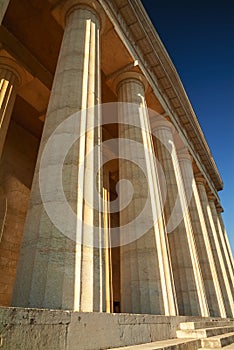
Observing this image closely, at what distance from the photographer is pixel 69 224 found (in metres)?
8.87

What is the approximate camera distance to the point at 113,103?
28609 mm

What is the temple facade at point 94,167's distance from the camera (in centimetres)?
874

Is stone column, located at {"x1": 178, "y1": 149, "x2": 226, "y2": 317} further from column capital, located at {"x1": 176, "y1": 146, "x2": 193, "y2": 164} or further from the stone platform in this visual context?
the stone platform

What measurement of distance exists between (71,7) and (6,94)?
319 inches

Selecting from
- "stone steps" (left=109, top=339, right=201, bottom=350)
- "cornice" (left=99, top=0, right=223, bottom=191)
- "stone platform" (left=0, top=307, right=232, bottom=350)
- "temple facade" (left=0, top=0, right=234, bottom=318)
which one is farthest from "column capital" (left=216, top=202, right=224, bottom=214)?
"stone platform" (left=0, top=307, right=232, bottom=350)

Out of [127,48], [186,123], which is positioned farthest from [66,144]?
[186,123]

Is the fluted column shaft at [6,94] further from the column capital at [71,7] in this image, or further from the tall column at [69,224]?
the tall column at [69,224]

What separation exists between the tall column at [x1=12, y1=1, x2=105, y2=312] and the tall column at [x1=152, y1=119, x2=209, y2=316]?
13678mm

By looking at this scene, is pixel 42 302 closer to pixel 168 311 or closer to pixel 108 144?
pixel 168 311

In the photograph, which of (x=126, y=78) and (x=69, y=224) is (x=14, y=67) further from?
(x=69, y=224)

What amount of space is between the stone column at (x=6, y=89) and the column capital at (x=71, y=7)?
254 inches

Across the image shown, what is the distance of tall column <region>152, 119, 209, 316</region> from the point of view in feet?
66.0

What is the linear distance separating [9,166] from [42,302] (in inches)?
867

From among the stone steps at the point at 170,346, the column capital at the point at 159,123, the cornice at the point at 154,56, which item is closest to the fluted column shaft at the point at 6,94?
the cornice at the point at 154,56
